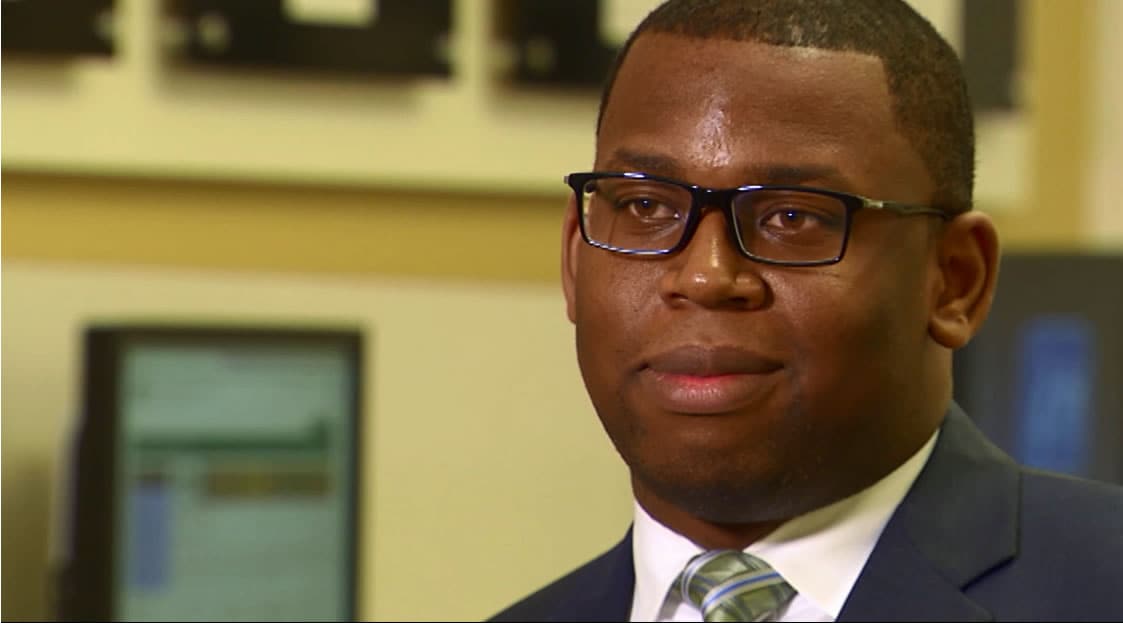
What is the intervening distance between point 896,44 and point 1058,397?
2.12 feet

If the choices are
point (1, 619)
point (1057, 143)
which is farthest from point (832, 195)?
point (1057, 143)

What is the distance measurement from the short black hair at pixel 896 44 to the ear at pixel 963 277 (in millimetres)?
12

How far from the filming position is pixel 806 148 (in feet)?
2.28

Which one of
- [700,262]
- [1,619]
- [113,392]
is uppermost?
[700,262]

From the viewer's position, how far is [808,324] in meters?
0.69

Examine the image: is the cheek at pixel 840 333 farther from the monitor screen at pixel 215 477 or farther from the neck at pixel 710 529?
the monitor screen at pixel 215 477

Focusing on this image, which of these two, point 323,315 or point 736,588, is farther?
point 323,315

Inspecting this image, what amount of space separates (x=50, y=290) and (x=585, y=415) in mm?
413

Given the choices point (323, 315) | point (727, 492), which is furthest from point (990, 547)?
point (323, 315)

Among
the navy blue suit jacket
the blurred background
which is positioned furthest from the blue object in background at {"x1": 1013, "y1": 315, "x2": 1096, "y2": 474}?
the navy blue suit jacket

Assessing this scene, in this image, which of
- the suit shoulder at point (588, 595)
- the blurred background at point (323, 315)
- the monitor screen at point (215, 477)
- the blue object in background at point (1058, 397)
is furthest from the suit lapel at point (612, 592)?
the blue object in background at point (1058, 397)

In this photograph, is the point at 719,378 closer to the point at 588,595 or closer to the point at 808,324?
the point at 808,324

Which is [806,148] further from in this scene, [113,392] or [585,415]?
[113,392]

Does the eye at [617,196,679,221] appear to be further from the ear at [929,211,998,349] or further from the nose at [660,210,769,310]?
the ear at [929,211,998,349]
